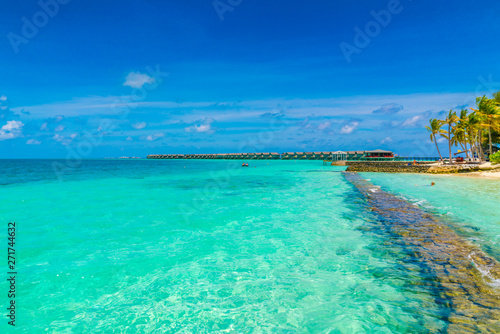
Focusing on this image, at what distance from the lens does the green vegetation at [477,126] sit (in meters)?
39.3

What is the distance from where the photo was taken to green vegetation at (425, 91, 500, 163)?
39.3 metres

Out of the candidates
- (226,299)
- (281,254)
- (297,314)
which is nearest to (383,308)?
(297,314)

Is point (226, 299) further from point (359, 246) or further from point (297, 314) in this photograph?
point (359, 246)

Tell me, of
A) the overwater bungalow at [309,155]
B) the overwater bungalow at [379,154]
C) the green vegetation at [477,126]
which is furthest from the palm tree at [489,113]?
the overwater bungalow at [309,155]

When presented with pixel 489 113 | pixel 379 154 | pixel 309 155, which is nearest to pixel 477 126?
pixel 489 113

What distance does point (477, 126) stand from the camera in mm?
43156

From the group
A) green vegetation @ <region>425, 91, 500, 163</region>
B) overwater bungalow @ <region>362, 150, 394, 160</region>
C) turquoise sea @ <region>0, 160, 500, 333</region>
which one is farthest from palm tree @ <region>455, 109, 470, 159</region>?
turquoise sea @ <region>0, 160, 500, 333</region>

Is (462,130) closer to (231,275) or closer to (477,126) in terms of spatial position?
(477,126)

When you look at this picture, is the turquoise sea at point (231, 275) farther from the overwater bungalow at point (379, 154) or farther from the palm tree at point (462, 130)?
the overwater bungalow at point (379, 154)

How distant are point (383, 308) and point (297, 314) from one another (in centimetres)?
134

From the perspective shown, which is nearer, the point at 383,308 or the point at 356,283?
the point at 383,308

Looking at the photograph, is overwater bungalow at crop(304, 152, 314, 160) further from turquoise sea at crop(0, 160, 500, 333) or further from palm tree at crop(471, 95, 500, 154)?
turquoise sea at crop(0, 160, 500, 333)

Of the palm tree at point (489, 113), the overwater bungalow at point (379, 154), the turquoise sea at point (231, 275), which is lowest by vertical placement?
the turquoise sea at point (231, 275)

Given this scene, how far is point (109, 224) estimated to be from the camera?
10.8 meters
